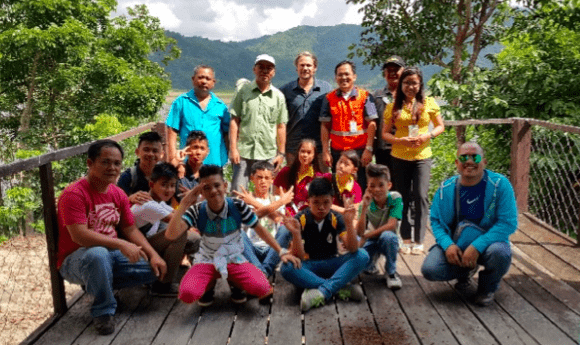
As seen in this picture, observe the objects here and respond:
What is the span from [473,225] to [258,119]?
76.9 inches

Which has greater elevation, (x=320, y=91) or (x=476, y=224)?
(x=320, y=91)

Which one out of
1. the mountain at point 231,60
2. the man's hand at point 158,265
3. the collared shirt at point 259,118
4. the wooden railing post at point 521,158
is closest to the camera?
the man's hand at point 158,265

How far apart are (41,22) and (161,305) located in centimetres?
1643

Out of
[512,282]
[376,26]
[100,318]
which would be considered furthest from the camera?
[376,26]

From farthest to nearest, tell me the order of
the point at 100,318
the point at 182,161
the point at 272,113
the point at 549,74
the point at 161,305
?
the point at 549,74 < the point at 272,113 < the point at 182,161 < the point at 161,305 < the point at 100,318

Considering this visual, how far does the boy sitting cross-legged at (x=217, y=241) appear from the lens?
9.75 ft

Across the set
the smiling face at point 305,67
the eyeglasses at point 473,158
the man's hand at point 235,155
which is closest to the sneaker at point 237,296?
the man's hand at point 235,155

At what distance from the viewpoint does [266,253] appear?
3.49 m

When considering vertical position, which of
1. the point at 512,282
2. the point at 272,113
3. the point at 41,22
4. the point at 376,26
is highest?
the point at 41,22

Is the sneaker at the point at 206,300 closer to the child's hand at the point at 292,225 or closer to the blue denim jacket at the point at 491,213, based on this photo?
the child's hand at the point at 292,225

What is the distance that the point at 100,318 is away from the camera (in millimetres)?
2742

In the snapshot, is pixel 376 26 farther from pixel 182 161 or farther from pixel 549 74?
pixel 182 161

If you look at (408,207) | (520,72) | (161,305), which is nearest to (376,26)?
(520,72)

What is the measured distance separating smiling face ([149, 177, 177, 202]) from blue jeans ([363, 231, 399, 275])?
52.0 inches
